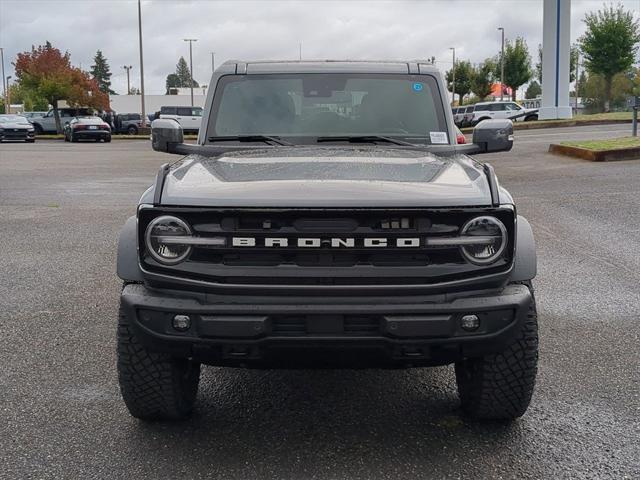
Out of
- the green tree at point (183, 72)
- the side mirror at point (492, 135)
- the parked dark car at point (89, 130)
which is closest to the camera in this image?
the side mirror at point (492, 135)

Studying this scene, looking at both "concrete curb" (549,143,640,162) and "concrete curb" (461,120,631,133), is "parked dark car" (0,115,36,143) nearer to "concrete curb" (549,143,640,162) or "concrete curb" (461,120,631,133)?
"concrete curb" (461,120,631,133)

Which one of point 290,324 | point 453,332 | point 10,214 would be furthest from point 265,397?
point 10,214

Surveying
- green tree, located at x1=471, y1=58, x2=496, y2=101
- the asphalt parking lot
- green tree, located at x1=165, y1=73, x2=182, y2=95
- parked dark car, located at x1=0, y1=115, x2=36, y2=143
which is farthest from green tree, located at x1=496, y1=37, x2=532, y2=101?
green tree, located at x1=165, y1=73, x2=182, y2=95

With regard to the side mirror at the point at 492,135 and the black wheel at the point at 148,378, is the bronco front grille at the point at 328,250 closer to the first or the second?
the black wheel at the point at 148,378

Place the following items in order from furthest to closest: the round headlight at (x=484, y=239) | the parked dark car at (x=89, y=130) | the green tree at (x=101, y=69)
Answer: the green tree at (x=101, y=69), the parked dark car at (x=89, y=130), the round headlight at (x=484, y=239)

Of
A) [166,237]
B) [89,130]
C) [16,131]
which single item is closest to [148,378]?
[166,237]

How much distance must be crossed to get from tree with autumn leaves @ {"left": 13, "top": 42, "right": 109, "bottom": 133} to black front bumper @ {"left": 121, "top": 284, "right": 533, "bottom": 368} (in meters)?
46.3

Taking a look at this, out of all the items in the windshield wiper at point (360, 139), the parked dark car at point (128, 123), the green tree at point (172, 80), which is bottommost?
the windshield wiper at point (360, 139)

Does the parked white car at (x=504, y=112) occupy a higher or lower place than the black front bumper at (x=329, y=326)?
higher

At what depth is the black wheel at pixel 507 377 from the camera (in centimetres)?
335

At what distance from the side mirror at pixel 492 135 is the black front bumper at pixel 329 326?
159cm

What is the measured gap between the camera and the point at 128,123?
47344 mm

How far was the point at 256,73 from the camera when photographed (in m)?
4.94

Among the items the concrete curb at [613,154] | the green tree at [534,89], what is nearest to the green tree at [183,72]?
the green tree at [534,89]
